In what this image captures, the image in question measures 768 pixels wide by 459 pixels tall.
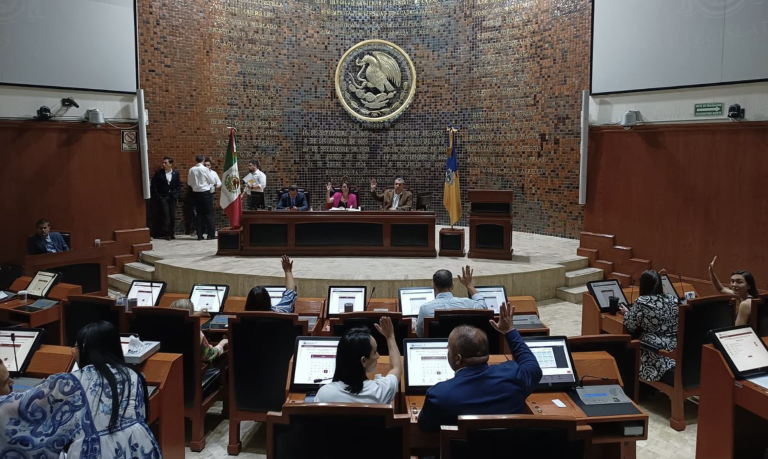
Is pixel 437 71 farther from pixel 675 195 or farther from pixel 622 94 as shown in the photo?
pixel 675 195

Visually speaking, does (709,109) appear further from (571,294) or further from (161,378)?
(161,378)

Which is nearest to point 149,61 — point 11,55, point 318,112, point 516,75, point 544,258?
point 11,55

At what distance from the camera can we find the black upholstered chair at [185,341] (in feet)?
14.4

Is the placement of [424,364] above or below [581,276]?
above

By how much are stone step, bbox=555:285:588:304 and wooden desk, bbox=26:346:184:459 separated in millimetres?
6363

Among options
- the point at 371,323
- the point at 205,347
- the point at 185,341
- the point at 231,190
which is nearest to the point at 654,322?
the point at 371,323

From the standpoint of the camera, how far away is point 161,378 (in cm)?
365

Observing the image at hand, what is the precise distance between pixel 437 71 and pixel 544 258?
5317 mm

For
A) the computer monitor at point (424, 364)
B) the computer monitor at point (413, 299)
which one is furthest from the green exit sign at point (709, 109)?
the computer monitor at point (424, 364)

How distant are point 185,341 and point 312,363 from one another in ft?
4.20

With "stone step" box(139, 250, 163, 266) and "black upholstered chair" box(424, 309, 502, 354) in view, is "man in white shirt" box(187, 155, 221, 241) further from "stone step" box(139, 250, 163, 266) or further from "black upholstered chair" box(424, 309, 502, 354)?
"black upholstered chair" box(424, 309, 502, 354)

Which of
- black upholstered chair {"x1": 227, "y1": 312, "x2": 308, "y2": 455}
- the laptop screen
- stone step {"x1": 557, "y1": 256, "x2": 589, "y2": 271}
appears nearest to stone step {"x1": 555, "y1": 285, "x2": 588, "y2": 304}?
stone step {"x1": 557, "y1": 256, "x2": 589, "y2": 271}

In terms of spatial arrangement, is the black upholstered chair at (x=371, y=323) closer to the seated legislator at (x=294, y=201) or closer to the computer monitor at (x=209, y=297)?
the computer monitor at (x=209, y=297)

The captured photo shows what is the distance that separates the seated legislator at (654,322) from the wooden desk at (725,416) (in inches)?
38.5
